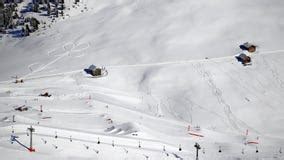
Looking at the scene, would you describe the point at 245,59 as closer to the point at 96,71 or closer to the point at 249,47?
the point at 249,47

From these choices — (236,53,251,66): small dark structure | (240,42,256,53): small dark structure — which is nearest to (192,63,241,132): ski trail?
(236,53,251,66): small dark structure

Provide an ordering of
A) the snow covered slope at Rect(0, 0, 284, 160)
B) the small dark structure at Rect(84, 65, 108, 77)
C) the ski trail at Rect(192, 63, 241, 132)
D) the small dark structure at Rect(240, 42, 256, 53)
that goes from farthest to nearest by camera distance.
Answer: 1. the small dark structure at Rect(240, 42, 256, 53)
2. the small dark structure at Rect(84, 65, 108, 77)
3. the ski trail at Rect(192, 63, 241, 132)
4. the snow covered slope at Rect(0, 0, 284, 160)

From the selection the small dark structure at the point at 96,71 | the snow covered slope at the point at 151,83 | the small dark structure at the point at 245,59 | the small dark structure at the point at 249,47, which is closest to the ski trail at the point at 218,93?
the snow covered slope at the point at 151,83

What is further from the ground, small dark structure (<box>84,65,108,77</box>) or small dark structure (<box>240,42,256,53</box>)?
small dark structure (<box>240,42,256,53</box>)

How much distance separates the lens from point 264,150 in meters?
46.6

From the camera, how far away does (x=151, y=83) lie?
223 feet

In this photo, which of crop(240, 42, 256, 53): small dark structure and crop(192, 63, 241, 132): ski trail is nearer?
crop(192, 63, 241, 132): ski trail

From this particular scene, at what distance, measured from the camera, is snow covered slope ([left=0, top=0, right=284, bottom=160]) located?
44.0m

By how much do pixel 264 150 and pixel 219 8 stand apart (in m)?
46.6

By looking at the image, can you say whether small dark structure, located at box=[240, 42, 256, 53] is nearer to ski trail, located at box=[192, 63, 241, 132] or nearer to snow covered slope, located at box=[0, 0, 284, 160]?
snow covered slope, located at box=[0, 0, 284, 160]

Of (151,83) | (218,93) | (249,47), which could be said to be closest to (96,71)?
(151,83)

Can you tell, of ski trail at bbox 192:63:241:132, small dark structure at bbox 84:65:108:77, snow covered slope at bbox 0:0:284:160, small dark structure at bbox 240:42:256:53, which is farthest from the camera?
small dark structure at bbox 240:42:256:53

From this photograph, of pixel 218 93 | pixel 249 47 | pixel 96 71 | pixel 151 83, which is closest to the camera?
pixel 218 93

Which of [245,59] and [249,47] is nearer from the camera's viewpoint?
[245,59]
